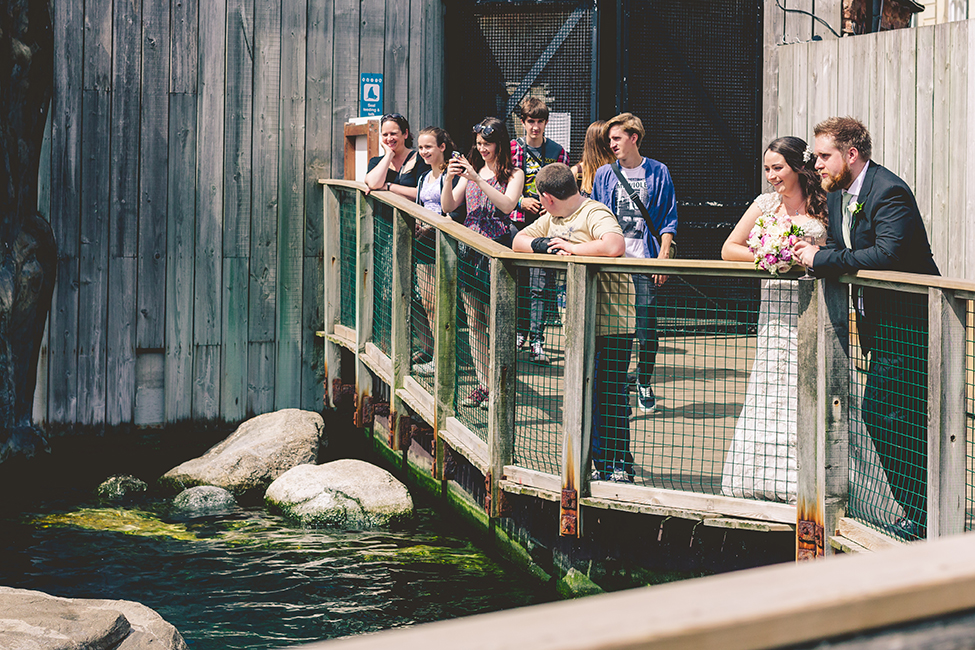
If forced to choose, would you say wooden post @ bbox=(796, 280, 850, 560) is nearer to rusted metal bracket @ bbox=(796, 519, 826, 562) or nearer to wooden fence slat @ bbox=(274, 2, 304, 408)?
rusted metal bracket @ bbox=(796, 519, 826, 562)

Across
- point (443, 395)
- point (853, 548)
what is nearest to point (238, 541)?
point (443, 395)

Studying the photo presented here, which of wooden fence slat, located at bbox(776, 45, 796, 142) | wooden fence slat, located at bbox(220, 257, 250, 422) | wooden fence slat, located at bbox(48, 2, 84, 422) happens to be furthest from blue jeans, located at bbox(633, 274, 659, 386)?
wooden fence slat, located at bbox(48, 2, 84, 422)

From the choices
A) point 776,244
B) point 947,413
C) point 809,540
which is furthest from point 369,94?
point 947,413

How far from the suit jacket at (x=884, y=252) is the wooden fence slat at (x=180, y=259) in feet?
18.0

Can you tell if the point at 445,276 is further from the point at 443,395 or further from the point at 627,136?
the point at 627,136

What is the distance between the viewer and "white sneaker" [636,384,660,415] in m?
5.86

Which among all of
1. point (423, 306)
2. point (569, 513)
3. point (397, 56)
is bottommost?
point (569, 513)

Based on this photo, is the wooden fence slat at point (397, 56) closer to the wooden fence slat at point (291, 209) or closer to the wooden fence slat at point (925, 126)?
the wooden fence slat at point (291, 209)

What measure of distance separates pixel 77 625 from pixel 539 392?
289 cm

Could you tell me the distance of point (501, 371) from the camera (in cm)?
541

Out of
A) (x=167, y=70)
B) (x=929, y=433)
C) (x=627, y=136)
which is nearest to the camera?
(x=929, y=433)

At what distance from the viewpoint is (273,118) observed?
Result: 28.6ft

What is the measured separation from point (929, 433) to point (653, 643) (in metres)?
2.99

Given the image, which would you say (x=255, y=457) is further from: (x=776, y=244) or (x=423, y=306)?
(x=776, y=244)
